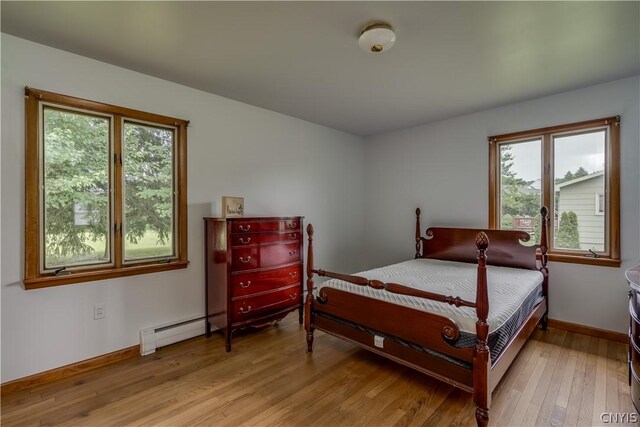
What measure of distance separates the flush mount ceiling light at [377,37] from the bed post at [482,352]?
56.3 inches

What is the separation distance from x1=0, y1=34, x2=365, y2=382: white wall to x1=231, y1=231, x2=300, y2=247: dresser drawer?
1.83 ft

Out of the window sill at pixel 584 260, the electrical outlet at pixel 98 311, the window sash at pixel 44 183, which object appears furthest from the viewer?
the window sill at pixel 584 260

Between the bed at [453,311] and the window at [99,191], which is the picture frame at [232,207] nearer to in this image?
the window at [99,191]

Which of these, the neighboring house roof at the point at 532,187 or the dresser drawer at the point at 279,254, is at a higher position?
the neighboring house roof at the point at 532,187

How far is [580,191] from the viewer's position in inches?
122

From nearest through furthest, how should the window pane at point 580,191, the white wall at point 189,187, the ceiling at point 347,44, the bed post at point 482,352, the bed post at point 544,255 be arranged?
the bed post at point 482,352
the ceiling at point 347,44
the white wall at point 189,187
the window pane at point 580,191
the bed post at point 544,255

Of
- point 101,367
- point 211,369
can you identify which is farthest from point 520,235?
point 101,367

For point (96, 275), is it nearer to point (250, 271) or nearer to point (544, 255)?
point (250, 271)

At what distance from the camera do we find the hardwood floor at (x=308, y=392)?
185 cm

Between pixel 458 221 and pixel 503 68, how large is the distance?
1907 mm

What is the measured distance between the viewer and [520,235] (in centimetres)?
324

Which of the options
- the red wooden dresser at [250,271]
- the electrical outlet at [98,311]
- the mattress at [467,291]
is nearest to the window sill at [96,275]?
the electrical outlet at [98,311]

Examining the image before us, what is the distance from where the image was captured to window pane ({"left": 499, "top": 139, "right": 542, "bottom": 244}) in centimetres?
338

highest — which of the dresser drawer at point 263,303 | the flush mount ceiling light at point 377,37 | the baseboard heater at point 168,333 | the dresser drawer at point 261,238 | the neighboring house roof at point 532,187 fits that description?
the flush mount ceiling light at point 377,37
